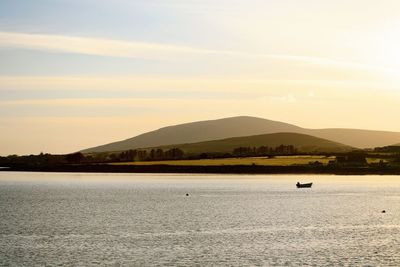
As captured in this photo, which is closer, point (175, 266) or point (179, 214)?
point (175, 266)

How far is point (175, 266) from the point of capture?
62.8m

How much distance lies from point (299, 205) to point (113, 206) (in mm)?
36100

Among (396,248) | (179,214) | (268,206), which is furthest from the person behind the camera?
(268,206)

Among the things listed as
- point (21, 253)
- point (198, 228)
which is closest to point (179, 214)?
point (198, 228)

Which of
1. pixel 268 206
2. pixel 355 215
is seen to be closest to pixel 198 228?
pixel 355 215

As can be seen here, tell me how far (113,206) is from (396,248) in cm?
7599

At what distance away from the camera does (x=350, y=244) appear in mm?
79125

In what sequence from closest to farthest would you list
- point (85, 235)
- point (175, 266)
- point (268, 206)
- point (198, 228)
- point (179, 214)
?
point (175, 266) → point (85, 235) → point (198, 228) → point (179, 214) → point (268, 206)

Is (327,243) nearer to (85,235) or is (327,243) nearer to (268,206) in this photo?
(85,235)

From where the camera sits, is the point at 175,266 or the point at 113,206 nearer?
the point at 175,266

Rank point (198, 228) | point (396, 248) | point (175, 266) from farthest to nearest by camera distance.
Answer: point (198, 228) → point (396, 248) → point (175, 266)

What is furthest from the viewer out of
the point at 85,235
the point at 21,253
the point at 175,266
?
the point at 85,235

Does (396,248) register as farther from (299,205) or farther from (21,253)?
(299,205)

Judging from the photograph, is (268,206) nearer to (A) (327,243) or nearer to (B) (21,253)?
(A) (327,243)
